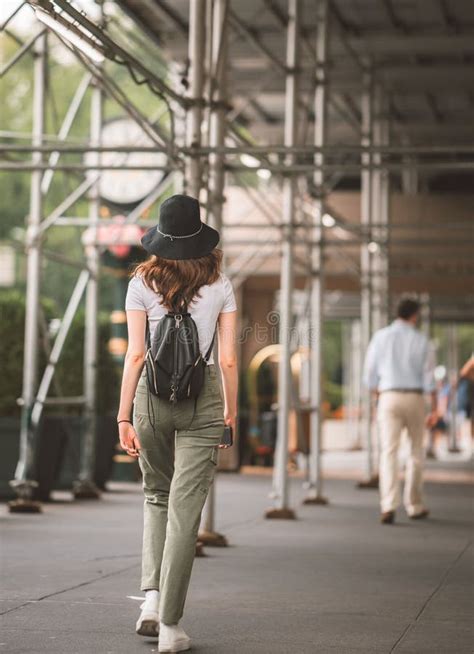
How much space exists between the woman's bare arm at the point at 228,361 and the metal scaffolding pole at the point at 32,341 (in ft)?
22.2

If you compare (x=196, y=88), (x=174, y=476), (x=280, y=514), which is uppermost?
(x=196, y=88)

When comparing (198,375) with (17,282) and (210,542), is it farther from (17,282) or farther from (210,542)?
(17,282)

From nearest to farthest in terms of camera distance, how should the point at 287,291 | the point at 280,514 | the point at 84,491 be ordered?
the point at 280,514 → the point at 287,291 → the point at 84,491

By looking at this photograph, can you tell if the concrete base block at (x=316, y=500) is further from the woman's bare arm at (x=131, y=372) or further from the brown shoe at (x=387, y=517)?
the woman's bare arm at (x=131, y=372)

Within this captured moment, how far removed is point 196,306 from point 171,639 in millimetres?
1380

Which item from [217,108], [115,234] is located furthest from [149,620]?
[115,234]

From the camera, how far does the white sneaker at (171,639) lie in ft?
17.9

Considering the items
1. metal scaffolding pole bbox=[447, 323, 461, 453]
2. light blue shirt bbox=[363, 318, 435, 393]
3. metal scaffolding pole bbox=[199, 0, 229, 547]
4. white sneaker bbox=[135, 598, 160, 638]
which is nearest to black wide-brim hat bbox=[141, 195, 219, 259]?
white sneaker bbox=[135, 598, 160, 638]

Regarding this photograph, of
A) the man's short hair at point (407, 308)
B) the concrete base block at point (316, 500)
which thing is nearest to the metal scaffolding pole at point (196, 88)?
the man's short hair at point (407, 308)

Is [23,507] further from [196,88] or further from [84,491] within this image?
[196,88]

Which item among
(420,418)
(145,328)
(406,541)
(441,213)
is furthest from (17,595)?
(441,213)

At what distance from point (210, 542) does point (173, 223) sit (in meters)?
4.32

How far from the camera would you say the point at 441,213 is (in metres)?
24.5

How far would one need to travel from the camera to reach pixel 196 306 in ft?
18.9
